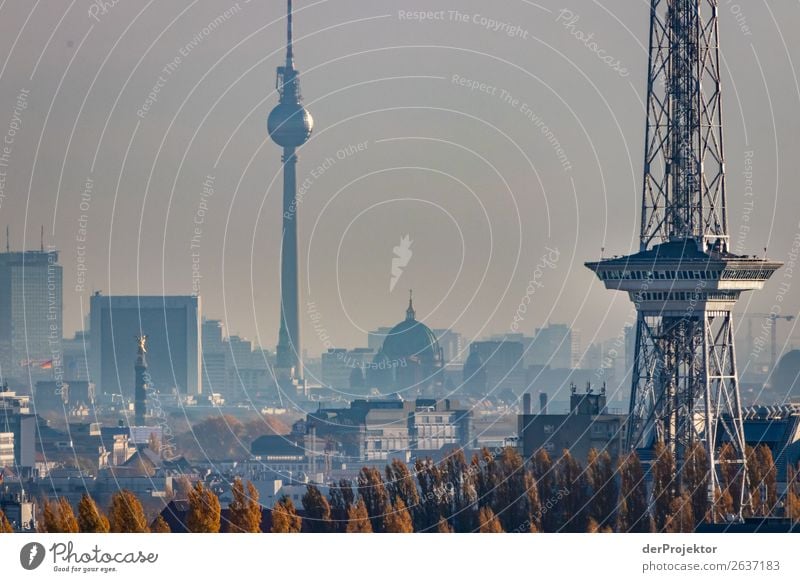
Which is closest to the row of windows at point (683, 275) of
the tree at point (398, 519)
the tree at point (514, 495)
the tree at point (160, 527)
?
the tree at point (514, 495)

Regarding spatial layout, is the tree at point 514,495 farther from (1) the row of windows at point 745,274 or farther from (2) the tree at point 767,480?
(1) the row of windows at point 745,274

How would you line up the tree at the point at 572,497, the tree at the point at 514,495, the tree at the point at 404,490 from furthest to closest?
the tree at the point at 404,490 < the tree at the point at 514,495 < the tree at the point at 572,497

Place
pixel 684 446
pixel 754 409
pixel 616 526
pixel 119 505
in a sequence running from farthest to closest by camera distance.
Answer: pixel 754 409 → pixel 684 446 → pixel 616 526 → pixel 119 505

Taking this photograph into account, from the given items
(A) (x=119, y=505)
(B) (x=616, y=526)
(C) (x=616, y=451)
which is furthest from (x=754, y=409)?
(A) (x=119, y=505)
